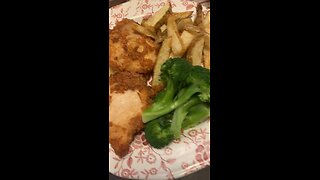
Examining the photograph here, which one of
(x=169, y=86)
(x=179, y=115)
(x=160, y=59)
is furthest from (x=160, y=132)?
(x=160, y=59)

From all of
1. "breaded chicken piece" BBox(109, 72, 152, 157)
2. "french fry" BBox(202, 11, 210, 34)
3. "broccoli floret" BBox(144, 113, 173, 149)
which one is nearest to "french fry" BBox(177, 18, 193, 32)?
"french fry" BBox(202, 11, 210, 34)

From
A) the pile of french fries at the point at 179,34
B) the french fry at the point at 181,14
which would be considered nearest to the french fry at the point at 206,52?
the pile of french fries at the point at 179,34

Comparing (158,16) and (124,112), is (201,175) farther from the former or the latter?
(158,16)

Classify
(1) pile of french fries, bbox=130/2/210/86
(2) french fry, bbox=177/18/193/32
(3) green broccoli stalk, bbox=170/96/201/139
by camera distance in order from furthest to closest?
(2) french fry, bbox=177/18/193/32 → (1) pile of french fries, bbox=130/2/210/86 → (3) green broccoli stalk, bbox=170/96/201/139

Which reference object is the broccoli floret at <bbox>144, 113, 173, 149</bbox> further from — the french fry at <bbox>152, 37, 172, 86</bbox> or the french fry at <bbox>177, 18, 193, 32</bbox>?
the french fry at <bbox>177, 18, 193, 32</bbox>

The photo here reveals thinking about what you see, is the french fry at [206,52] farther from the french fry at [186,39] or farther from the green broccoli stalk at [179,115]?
the green broccoli stalk at [179,115]
